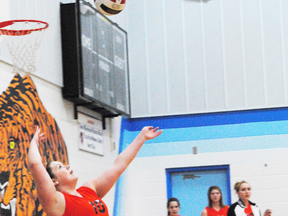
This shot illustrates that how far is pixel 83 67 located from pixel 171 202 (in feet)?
8.39

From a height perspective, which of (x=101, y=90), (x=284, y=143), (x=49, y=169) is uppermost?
(x=101, y=90)

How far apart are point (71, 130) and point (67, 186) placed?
5.05 m

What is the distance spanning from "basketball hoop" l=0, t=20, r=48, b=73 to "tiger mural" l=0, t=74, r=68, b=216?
362mm

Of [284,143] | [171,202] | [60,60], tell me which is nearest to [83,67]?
[60,60]

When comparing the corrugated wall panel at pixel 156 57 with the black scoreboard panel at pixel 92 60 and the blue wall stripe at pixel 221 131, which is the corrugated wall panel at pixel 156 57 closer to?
the blue wall stripe at pixel 221 131

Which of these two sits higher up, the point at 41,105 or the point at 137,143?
the point at 41,105

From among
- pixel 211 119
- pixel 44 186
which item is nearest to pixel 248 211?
pixel 211 119

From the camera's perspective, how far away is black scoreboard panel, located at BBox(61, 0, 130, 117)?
7.81 m

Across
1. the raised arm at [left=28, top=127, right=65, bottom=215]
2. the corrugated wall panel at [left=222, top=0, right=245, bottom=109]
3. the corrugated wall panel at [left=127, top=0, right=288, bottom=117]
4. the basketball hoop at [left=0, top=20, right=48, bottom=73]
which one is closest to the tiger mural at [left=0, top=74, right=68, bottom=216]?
the basketball hoop at [left=0, top=20, right=48, bottom=73]

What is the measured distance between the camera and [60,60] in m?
7.82

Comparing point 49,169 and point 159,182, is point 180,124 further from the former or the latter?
point 49,169

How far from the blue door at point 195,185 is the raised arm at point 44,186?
756 cm

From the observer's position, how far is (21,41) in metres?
6.28

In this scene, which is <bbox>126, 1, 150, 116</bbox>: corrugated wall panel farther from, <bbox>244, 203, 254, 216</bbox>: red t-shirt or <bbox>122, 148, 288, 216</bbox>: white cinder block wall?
<bbox>244, 203, 254, 216</bbox>: red t-shirt
